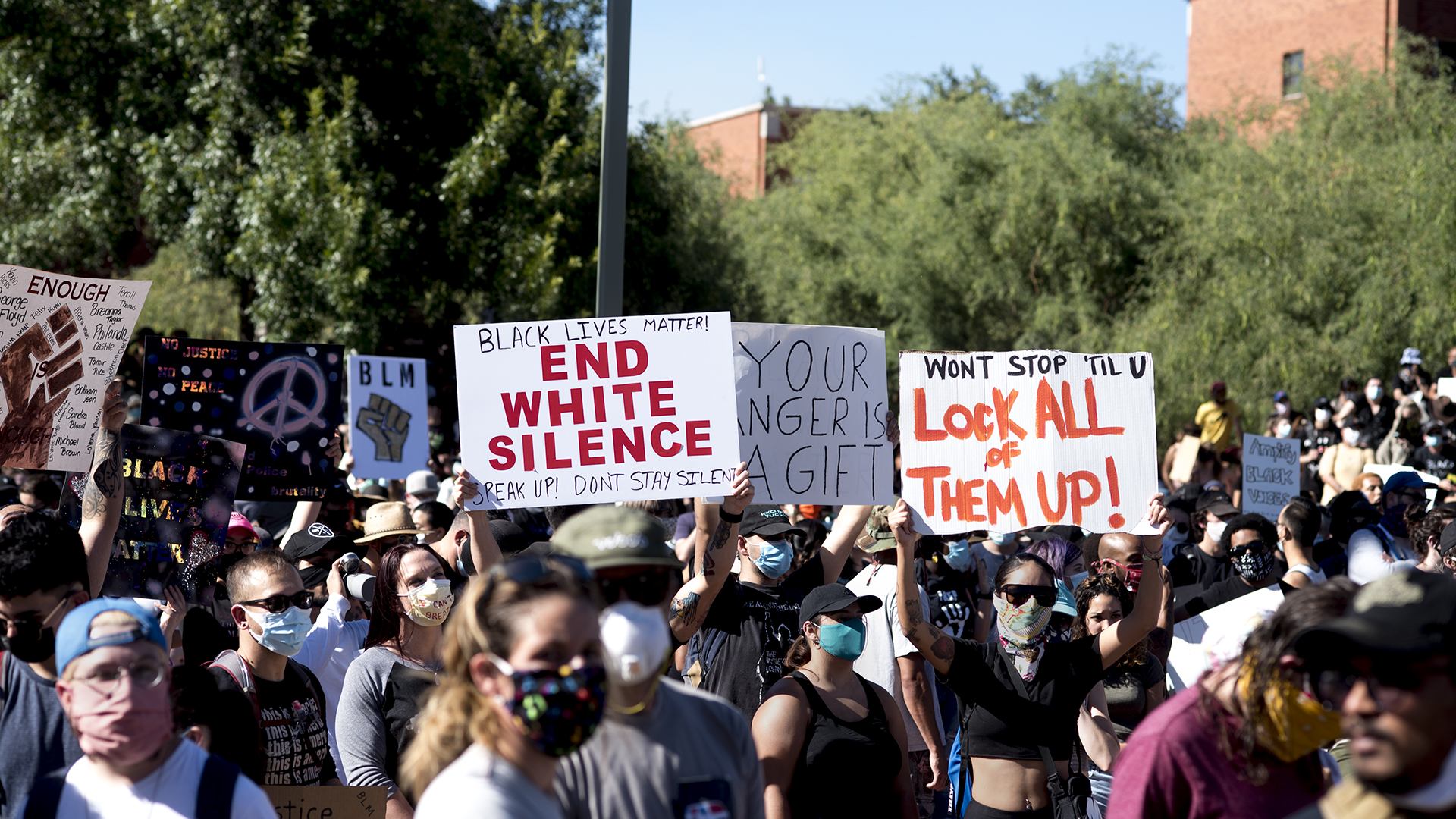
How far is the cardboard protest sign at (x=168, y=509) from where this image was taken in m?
5.07

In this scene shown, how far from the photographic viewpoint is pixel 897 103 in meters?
35.1

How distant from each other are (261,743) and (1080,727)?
311cm

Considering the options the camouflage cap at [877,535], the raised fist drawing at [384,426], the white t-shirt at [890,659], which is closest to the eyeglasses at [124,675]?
the white t-shirt at [890,659]

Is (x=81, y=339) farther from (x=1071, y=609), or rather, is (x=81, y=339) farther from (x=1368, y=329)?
(x=1368, y=329)

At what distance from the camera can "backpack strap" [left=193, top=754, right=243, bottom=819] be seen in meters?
2.79

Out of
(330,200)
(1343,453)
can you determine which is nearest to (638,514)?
(1343,453)

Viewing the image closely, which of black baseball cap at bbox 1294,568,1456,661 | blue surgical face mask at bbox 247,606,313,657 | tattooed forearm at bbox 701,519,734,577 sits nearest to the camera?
black baseball cap at bbox 1294,568,1456,661

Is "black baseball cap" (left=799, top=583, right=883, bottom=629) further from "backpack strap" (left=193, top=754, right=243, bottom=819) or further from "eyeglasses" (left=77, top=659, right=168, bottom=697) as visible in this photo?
"eyeglasses" (left=77, top=659, right=168, bottom=697)

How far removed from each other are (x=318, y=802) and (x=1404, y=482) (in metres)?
8.44

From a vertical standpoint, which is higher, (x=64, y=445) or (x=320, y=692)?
(x=64, y=445)

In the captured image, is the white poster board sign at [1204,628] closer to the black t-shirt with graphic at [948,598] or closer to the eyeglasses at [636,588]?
the black t-shirt with graphic at [948,598]

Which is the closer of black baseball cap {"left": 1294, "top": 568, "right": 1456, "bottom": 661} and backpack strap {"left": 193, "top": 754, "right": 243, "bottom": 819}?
black baseball cap {"left": 1294, "top": 568, "right": 1456, "bottom": 661}

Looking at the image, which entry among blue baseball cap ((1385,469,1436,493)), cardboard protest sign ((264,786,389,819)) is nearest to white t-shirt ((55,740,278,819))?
cardboard protest sign ((264,786,389,819))

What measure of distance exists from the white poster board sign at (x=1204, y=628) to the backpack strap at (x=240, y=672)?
2.74 meters
